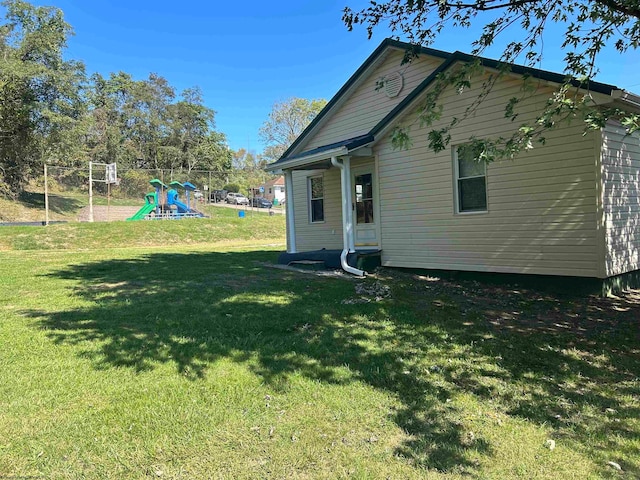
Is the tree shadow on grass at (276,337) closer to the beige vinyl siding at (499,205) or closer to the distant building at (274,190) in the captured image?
the beige vinyl siding at (499,205)

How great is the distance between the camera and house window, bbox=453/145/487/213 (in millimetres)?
8000

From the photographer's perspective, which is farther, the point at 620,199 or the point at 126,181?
the point at 126,181

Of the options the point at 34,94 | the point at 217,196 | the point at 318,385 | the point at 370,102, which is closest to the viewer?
the point at 318,385

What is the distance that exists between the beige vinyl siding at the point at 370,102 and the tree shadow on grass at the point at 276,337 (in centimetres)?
486

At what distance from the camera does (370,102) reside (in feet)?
36.0

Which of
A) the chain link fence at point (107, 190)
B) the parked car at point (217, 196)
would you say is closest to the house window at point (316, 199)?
the chain link fence at point (107, 190)

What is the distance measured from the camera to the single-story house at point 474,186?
6801 millimetres

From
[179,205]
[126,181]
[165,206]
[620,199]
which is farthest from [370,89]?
[126,181]

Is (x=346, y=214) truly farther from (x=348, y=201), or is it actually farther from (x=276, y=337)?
(x=276, y=337)

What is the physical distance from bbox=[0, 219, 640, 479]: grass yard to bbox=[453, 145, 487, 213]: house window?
6.26 feet

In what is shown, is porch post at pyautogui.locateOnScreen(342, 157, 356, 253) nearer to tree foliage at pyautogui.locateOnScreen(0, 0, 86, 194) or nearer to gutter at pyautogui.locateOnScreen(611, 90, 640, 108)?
gutter at pyautogui.locateOnScreen(611, 90, 640, 108)

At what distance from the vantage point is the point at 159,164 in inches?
1960

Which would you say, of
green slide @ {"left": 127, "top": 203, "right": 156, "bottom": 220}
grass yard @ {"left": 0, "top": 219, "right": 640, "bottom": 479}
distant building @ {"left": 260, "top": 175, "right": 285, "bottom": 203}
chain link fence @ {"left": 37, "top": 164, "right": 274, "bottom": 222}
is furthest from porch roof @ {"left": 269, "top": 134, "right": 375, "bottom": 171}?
distant building @ {"left": 260, "top": 175, "right": 285, "bottom": 203}

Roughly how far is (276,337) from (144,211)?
2608 centimetres
